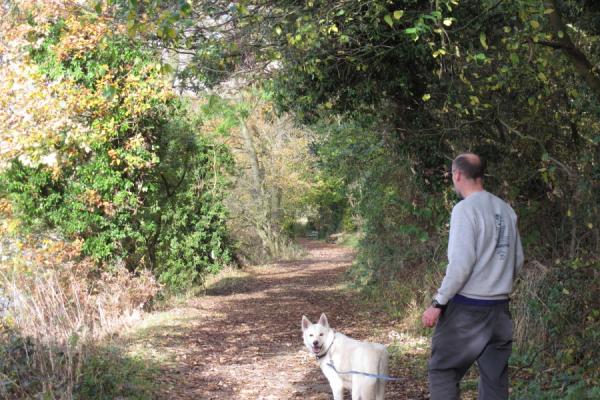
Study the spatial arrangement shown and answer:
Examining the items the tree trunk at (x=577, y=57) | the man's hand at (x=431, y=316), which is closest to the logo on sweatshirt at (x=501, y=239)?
the man's hand at (x=431, y=316)

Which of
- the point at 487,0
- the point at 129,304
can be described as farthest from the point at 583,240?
the point at 129,304

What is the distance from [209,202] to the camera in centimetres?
1952

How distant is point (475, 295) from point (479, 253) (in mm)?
298

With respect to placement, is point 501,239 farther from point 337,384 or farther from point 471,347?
point 337,384

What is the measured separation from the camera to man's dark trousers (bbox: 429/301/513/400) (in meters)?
4.56

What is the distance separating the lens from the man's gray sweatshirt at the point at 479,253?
4.49m

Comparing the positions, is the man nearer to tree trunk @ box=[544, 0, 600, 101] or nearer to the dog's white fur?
the dog's white fur

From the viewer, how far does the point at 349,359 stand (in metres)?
6.27

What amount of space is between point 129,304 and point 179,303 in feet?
9.67

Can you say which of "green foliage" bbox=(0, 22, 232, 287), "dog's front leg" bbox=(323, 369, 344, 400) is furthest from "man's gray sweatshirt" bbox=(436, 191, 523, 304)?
"green foliage" bbox=(0, 22, 232, 287)

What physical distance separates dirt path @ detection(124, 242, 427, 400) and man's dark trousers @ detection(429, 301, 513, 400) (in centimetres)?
272

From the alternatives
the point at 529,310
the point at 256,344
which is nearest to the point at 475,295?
the point at 529,310

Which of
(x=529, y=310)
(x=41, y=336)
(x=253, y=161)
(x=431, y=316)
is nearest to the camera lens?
(x=431, y=316)

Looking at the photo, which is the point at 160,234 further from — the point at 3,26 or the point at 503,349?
the point at 503,349
